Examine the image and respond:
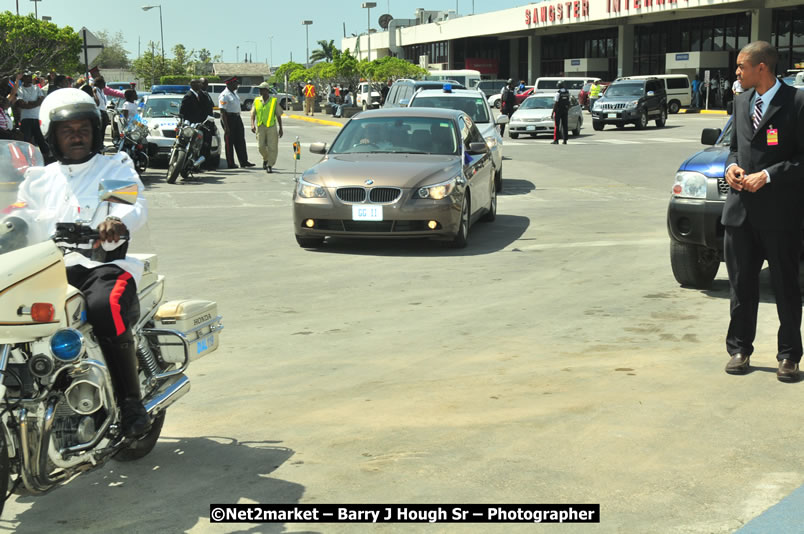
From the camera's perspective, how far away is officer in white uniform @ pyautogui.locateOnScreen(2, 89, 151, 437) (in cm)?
422

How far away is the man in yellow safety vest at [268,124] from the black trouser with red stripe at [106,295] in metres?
17.5

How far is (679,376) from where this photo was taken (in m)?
6.35

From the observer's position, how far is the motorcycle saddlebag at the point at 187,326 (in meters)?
4.88

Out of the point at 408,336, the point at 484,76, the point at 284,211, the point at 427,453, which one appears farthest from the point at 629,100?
the point at 484,76

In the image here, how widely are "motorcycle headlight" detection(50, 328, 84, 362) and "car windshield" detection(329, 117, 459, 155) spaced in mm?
9034

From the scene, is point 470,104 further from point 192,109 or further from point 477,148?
point 477,148

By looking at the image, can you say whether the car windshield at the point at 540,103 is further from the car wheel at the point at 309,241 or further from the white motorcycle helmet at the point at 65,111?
the white motorcycle helmet at the point at 65,111

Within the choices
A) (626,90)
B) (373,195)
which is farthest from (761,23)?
A: (373,195)

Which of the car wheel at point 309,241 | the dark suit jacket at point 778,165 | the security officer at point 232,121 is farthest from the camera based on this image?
the security officer at point 232,121

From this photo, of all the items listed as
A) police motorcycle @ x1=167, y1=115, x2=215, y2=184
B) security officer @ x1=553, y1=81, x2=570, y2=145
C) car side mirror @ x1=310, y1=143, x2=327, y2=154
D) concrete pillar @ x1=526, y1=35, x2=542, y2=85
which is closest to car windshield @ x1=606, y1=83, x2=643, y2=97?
security officer @ x1=553, y1=81, x2=570, y2=145

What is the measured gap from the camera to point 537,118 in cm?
3384

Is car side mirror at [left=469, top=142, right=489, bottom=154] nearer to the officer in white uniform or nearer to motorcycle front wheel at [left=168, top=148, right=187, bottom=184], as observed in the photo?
the officer in white uniform

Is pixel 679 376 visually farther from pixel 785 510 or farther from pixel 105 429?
pixel 105 429

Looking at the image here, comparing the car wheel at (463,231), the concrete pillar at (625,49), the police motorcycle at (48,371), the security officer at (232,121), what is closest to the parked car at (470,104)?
the security officer at (232,121)
